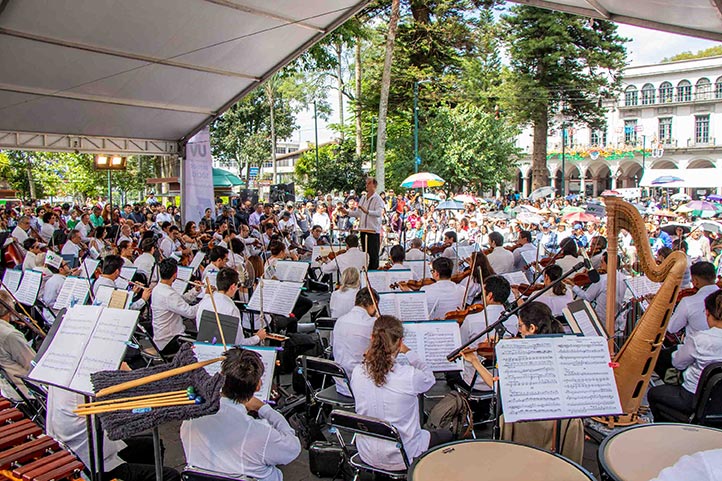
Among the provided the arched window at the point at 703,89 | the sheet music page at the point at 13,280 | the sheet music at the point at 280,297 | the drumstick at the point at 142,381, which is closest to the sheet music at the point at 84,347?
the drumstick at the point at 142,381

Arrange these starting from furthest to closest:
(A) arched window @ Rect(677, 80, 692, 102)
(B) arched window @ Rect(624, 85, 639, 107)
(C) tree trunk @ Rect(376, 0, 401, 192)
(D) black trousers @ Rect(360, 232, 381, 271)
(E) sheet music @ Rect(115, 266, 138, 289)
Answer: (B) arched window @ Rect(624, 85, 639, 107) < (A) arched window @ Rect(677, 80, 692, 102) < (C) tree trunk @ Rect(376, 0, 401, 192) < (D) black trousers @ Rect(360, 232, 381, 271) < (E) sheet music @ Rect(115, 266, 138, 289)

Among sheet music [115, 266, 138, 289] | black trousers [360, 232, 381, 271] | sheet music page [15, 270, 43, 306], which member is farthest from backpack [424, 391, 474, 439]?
black trousers [360, 232, 381, 271]

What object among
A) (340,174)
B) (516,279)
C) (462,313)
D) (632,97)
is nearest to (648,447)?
(462,313)

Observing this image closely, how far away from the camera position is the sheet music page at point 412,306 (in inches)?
200

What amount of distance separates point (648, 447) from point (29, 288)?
664cm

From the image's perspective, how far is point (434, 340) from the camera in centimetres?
409

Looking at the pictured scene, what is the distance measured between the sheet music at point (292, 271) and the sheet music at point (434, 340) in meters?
3.29

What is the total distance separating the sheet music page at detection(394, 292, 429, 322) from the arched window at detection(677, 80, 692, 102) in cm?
5989

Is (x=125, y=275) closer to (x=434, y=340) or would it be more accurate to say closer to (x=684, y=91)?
(x=434, y=340)

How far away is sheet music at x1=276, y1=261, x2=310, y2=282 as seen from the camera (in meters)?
7.20

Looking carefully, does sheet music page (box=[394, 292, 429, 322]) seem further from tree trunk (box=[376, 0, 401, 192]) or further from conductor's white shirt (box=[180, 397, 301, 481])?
tree trunk (box=[376, 0, 401, 192])

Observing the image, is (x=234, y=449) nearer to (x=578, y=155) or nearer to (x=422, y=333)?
(x=422, y=333)

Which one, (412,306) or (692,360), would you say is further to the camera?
(412,306)

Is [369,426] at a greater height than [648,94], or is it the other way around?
[648,94]
